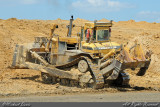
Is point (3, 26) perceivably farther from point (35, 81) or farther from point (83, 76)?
point (83, 76)

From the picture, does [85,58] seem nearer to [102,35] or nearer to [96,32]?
[96,32]

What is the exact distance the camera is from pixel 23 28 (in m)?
33.3

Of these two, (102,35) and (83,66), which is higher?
(102,35)

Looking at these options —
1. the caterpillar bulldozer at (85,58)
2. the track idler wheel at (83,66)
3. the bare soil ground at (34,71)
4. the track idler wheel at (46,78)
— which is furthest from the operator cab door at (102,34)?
the track idler wheel at (46,78)

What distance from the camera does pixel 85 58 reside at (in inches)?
690

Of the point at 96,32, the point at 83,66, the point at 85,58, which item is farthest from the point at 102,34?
the point at 83,66

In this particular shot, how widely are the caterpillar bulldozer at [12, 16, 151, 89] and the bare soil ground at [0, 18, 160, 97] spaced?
62 centimetres

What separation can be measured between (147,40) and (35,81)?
44.9 ft

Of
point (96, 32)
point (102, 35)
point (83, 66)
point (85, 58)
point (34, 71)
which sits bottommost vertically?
point (34, 71)

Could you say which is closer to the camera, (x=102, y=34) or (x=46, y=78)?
(x=102, y=34)

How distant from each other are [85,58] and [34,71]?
6743 millimetres

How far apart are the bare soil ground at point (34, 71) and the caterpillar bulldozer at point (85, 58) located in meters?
0.62

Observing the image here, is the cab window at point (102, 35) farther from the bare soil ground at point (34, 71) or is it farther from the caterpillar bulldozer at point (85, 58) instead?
the bare soil ground at point (34, 71)

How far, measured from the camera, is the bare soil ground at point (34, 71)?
701 inches
